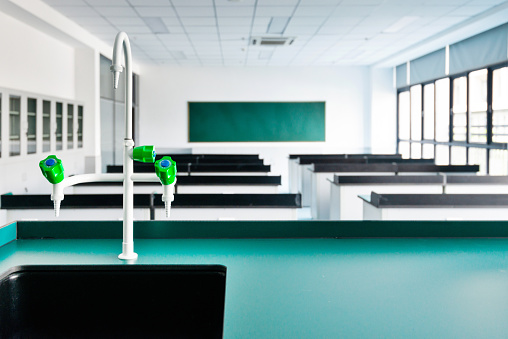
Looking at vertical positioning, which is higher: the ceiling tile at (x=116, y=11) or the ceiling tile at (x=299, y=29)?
the ceiling tile at (x=299, y=29)

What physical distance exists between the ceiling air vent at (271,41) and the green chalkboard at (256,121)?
3.31 m

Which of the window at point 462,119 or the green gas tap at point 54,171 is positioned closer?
the green gas tap at point 54,171

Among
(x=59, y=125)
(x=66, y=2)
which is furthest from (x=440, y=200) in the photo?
(x=59, y=125)

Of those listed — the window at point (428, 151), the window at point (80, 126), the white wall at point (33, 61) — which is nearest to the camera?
the white wall at point (33, 61)

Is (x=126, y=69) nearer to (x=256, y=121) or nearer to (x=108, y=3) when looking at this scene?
(x=108, y=3)

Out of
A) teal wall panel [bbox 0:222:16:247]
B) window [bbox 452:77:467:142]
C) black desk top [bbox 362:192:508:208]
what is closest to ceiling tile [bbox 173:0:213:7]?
black desk top [bbox 362:192:508:208]

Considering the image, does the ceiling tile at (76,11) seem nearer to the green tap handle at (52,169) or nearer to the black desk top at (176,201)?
the black desk top at (176,201)

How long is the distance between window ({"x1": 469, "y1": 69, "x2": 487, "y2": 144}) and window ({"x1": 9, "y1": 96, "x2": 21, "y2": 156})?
6394mm

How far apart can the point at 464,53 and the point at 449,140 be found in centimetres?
156

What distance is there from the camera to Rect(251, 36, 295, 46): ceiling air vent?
27.3ft

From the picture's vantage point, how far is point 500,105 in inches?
295

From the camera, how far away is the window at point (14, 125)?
5305 mm

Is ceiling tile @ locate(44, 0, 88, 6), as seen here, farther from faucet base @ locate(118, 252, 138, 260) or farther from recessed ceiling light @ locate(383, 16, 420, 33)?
faucet base @ locate(118, 252, 138, 260)

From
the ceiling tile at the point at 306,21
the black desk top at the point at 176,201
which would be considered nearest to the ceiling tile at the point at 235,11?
the ceiling tile at the point at 306,21
